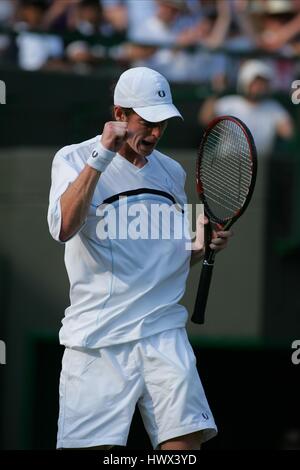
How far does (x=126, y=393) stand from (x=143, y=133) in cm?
107

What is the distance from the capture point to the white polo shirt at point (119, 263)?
208 inches

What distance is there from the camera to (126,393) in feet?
17.3

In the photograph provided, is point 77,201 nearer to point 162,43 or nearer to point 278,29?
point 162,43

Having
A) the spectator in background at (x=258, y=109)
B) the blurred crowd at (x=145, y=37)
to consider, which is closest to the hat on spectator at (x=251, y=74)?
the spectator in background at (x=258, y=109)

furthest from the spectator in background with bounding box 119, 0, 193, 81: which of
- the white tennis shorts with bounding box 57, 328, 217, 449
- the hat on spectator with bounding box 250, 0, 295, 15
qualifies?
→ the white tennis shorts with bounding box 57, 328, 217, 449

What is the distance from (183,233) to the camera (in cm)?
551

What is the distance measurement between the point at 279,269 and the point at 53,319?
1.88 m

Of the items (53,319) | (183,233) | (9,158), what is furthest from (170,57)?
(183,233)

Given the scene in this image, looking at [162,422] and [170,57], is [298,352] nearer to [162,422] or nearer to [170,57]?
[170,57]

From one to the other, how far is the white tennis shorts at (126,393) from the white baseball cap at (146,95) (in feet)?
3.03

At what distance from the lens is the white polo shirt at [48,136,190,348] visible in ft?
17.3

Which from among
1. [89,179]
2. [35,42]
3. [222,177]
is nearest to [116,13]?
[35,42]

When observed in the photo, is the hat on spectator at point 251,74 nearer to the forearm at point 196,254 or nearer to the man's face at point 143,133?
the forearm at point 196,254
